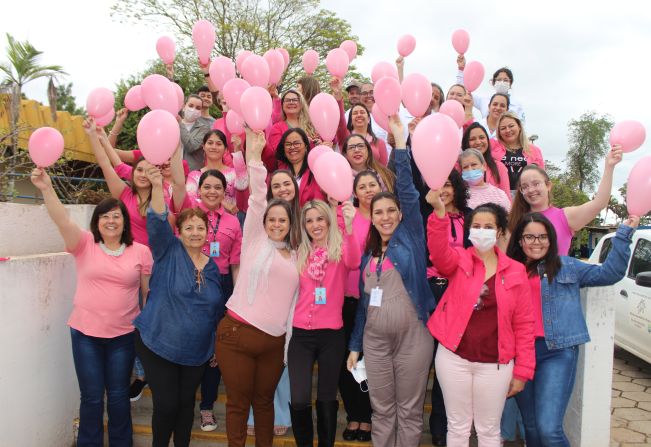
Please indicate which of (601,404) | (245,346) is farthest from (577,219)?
(245,346)

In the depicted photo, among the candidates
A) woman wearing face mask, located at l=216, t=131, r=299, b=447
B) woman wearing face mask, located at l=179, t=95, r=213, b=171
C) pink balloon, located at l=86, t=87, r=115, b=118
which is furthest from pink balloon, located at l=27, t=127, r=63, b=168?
woman wearing face mask, located at l=179, t=95, r=213, b=171

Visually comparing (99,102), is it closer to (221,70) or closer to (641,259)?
(221,70)

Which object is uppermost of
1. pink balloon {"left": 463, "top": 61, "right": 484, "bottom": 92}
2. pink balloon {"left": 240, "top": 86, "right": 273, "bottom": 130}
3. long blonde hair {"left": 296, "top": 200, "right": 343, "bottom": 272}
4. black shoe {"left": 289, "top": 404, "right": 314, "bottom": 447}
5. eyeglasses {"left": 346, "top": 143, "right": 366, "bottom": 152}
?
→ pink balloon {"left": 463, "top": 61, "right": 484, "bottom": 92}

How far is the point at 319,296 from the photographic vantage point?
306 cm

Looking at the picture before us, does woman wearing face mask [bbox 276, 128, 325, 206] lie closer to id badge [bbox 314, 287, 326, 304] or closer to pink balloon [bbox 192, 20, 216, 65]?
id badge [bbox 314, 287, 326, 304]

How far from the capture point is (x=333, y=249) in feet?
10.4

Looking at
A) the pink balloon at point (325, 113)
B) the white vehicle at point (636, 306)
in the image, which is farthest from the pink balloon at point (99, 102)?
the white vehicle at point (636, 306)

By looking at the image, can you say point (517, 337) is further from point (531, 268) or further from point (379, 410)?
point (379, 410)

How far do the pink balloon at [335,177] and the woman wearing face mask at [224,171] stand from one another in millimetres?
1065

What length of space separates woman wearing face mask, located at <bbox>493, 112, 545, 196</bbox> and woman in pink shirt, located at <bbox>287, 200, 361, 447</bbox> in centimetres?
221

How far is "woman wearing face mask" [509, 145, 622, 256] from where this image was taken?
3.17 m

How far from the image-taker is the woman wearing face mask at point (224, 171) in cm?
405

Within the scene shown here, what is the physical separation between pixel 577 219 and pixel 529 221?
0.51 meters

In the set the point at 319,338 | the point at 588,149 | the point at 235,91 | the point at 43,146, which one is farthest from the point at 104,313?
the point at 588,149
